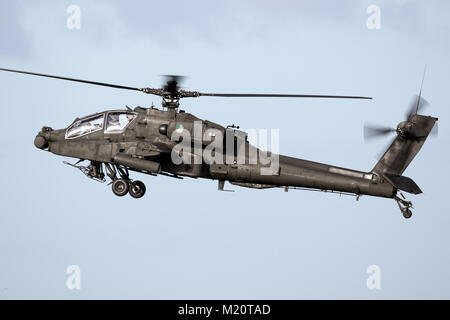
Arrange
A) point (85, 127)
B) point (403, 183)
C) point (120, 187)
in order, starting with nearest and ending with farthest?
point (403, 183), point (120, 187), point (85, 127)

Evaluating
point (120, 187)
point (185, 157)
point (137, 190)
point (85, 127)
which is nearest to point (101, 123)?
point (85, 127)

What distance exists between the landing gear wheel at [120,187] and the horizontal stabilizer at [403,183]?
994 centimetres

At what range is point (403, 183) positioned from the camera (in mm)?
32406

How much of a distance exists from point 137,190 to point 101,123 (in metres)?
2.99

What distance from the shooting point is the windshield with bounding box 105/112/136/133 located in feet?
112

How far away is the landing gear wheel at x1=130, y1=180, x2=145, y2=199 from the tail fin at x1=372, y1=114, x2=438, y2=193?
8.96 metres

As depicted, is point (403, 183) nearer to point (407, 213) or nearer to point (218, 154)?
point (407, 213)

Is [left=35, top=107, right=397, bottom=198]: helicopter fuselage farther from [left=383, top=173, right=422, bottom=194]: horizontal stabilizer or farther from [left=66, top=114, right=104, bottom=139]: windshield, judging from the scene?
[left=383, top=173, right=422, bottom=194]: horizontal stabilizer

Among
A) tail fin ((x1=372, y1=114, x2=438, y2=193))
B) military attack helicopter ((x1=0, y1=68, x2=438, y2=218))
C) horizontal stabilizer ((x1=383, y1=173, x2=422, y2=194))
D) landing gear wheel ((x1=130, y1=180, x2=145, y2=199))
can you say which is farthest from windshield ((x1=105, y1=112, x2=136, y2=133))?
horizontal stabilizer ((x1=383, y1=173, x2=422, y2=194))

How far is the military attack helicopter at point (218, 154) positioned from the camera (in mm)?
32594

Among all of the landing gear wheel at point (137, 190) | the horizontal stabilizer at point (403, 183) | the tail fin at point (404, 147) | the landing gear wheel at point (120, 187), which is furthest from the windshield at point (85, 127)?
the horizontal stabilizer at point (403, 183)

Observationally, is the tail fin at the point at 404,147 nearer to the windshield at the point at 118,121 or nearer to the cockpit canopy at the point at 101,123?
the windshield at the point at 118,121

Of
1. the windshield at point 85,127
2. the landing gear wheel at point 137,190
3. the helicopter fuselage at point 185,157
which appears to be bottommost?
the landing gear wheel at point 137,190
